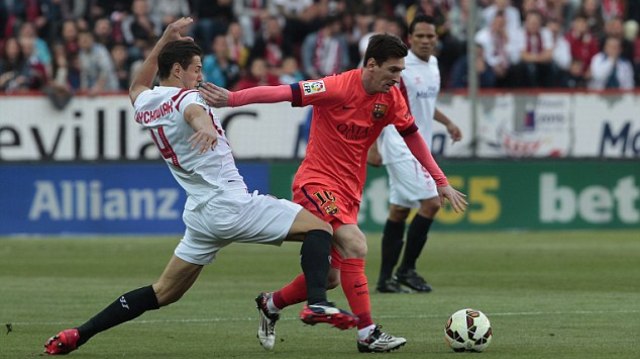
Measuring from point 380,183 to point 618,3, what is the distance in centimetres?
654

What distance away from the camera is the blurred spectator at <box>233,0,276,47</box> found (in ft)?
80.9

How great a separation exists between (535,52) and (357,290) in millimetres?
15308

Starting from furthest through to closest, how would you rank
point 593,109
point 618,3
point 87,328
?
point 618,3 < point 593,109 < point 87,328

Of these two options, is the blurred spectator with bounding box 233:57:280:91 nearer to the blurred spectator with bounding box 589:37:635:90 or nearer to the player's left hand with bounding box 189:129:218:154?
the blurred spectator with bounding box 589:37:635:90

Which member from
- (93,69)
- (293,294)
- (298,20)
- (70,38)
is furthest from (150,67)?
(298,20)

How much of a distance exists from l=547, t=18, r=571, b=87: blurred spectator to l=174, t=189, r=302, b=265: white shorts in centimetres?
1524

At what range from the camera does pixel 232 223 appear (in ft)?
30.0

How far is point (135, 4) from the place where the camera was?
24.0 m

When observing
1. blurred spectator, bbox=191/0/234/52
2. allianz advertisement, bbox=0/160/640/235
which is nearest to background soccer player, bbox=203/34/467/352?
allianz advertisement, bbox=0/160/640/235

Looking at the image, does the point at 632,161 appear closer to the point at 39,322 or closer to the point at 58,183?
the point at 58,183

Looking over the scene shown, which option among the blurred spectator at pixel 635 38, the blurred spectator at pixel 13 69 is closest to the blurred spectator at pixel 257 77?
the blurred spectator at pixel 13 69

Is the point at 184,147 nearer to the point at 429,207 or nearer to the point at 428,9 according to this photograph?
the point at 429,207

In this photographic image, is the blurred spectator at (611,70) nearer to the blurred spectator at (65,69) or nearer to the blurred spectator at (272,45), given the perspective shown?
the blurred spectator at (272,45)

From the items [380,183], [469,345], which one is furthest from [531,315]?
[380,183]
